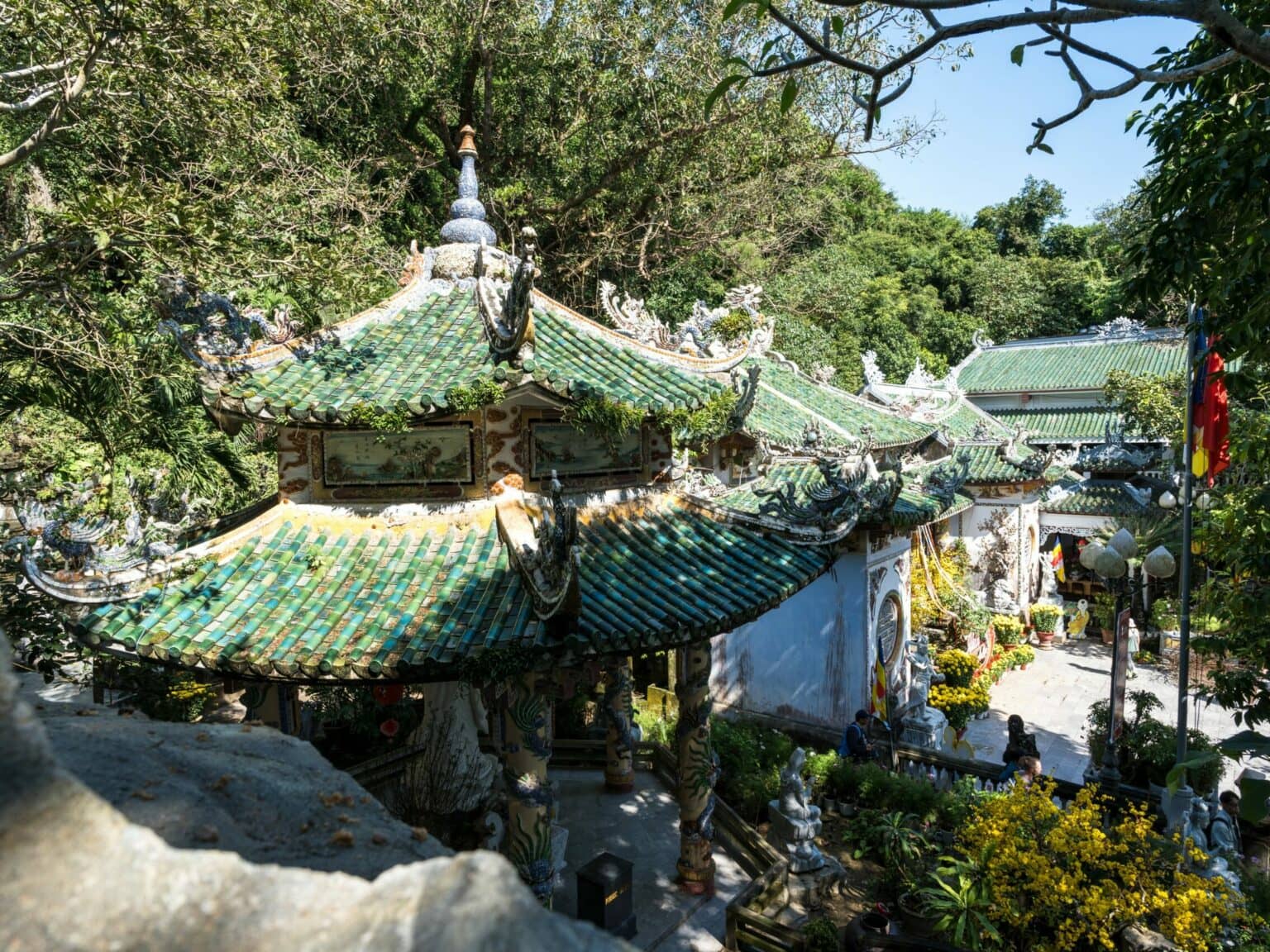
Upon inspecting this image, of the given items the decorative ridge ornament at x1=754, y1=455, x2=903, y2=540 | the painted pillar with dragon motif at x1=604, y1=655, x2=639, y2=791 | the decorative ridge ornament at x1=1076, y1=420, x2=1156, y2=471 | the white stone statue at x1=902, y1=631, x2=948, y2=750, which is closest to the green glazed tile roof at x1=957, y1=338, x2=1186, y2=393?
the decorative ridge ornament at x1=1076, y1=420, x2=1156, y2=471

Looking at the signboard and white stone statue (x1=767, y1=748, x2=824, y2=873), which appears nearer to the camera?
white stone statue (x1=767, y1=748, x2=824, y2=873)

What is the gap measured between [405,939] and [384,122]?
2611cm

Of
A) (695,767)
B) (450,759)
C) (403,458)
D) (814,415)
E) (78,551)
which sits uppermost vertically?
(814,415)

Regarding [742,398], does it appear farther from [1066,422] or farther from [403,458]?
[1066,422]

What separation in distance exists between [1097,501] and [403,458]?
25357 millimetres

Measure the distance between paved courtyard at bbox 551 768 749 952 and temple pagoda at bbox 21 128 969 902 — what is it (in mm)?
396

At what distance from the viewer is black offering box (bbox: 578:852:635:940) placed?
7.64m

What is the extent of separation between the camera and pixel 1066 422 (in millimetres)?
32344

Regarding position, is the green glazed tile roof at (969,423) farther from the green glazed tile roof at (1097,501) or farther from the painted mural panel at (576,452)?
the painted mural panel at (576,452)

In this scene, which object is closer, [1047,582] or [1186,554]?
[1186,554]

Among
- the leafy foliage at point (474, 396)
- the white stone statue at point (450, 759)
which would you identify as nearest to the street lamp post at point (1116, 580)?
the leafy foliage at point (474, 396)

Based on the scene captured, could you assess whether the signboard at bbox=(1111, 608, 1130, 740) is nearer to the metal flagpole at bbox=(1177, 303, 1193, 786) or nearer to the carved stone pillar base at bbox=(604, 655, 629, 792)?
the metal flagpole at bbox=(1177, 303, 1193, 786)

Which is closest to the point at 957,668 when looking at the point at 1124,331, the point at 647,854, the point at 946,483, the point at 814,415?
the point at 946,483

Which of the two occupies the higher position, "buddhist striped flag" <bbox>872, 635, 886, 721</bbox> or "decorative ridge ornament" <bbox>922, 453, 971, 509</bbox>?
"decorative ridge ornament" <bbox>922, 453, 971, 509</bbox>
